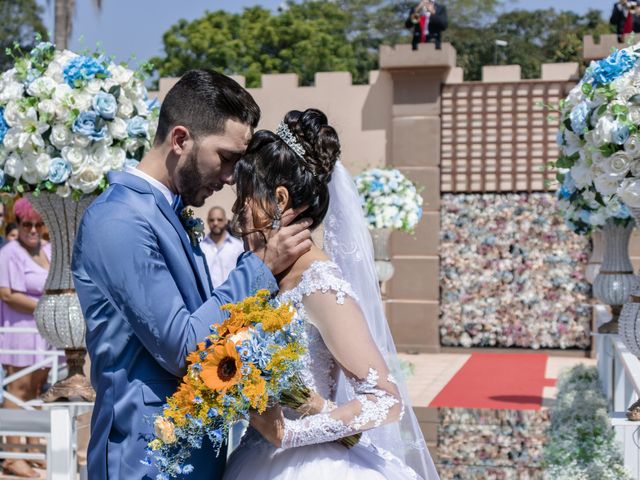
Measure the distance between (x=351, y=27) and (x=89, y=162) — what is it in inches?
1491

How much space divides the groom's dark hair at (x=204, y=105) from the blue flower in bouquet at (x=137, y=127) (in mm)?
1742

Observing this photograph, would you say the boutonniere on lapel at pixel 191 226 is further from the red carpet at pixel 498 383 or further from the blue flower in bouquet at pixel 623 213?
the red carpet at pixel 498 383

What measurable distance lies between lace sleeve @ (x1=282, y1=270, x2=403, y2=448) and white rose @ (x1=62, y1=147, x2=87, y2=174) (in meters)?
1.91

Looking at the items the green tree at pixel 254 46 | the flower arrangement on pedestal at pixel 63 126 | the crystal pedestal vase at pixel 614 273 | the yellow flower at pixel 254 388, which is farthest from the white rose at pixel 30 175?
the green tree at pixel 254 46

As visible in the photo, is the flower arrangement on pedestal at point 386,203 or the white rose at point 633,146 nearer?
the white rose at point 633,146

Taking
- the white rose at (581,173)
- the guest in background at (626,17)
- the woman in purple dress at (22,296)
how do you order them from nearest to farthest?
the white rose at (581,173) → the woman in purple dress at (22,296) → the guest in background at (626,17)

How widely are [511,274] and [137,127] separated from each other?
1033 centimetres

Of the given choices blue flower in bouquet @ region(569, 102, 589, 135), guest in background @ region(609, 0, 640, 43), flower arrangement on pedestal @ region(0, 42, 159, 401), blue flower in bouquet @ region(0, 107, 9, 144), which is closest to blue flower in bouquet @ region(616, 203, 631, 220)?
blue flower in bouquet @ region(569, 102, 589, 135)

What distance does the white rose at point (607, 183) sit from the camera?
3895mm

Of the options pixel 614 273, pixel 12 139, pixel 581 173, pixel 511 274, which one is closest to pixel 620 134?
pixel 581 173

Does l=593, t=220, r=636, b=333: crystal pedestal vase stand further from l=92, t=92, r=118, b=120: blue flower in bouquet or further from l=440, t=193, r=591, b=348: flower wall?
l=440, t=193, r=591, b=348: flower wall

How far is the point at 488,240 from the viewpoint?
1402 centimetres

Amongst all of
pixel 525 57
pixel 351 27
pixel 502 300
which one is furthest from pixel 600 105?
pixel 351 27

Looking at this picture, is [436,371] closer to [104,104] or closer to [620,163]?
[620,163]
